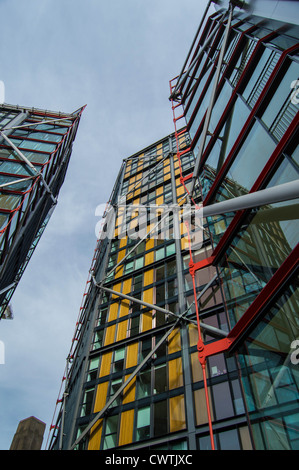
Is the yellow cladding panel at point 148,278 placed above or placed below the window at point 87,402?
above

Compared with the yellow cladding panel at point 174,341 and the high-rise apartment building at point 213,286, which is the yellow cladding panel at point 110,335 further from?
the yellow cladding panel at point 174,341

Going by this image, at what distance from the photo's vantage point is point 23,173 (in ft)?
95.6

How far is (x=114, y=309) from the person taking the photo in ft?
90.3

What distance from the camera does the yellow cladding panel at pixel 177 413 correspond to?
683 inches

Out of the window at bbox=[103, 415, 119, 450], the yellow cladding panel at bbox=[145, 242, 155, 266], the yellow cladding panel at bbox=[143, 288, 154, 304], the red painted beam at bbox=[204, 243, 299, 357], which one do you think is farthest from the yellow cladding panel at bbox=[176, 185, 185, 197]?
the red painted beam at bbox=[204, 243, 299, 357]

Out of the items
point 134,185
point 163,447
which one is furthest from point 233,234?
point 134,185

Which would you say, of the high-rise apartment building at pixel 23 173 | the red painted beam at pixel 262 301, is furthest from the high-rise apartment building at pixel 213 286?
the high-rise apartment building at pixel 23 173

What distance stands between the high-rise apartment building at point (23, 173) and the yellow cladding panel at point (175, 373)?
559 inches

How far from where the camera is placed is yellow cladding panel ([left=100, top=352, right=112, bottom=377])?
76.5ft

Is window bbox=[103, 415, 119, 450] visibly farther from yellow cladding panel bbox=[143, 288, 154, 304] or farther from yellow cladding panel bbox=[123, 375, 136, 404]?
yellow cladding panel bbox=[143, 288, 154, 304]

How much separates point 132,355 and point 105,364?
258 cm

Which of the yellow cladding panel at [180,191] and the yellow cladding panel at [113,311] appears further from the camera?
the yellow cladding panel at [180,191]

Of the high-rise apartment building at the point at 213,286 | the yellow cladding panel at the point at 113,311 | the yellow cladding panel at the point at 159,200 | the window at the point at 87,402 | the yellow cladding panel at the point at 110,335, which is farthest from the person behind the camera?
the yellow cladding panel at the point at 159,200
